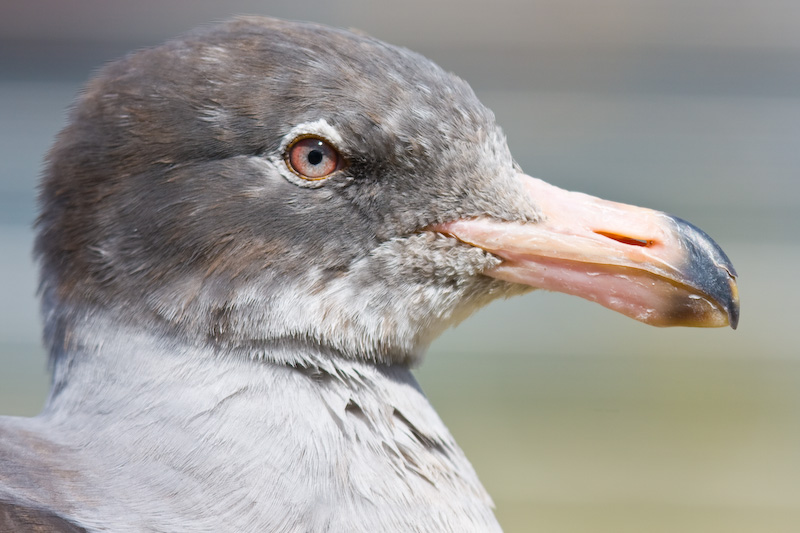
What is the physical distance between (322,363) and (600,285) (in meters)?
0.61

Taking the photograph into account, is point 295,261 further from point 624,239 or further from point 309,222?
point 624,239

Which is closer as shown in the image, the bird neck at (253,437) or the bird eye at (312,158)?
the bird neck at (253,437)

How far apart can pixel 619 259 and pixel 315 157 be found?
673mm

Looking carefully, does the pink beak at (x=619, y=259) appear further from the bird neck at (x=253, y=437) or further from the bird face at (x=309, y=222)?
the bird neck at (x=253, y=437)

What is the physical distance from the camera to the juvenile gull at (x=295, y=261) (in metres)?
1.79

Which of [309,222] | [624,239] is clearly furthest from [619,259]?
[309,222]

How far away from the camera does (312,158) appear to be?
1.86 metres

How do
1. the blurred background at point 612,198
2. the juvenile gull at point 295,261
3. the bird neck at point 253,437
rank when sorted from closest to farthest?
1. the bird neck at point 253,437
2. the juvenile gull at point 295,261
3. the blurred background at point 612,198

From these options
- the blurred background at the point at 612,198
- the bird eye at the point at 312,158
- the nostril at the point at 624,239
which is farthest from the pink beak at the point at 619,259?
the blurred background at the point at 612,198

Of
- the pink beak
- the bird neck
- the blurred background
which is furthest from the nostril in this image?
the blurred background

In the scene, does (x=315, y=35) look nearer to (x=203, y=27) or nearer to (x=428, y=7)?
(x=203, y=27)

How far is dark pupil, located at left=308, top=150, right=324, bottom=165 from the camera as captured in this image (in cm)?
186

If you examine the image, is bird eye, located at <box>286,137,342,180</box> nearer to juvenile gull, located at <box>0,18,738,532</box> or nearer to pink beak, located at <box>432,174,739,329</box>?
juvenile gull, located at <box>0,18,738,532</box>

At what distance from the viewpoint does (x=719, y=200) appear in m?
5.77
